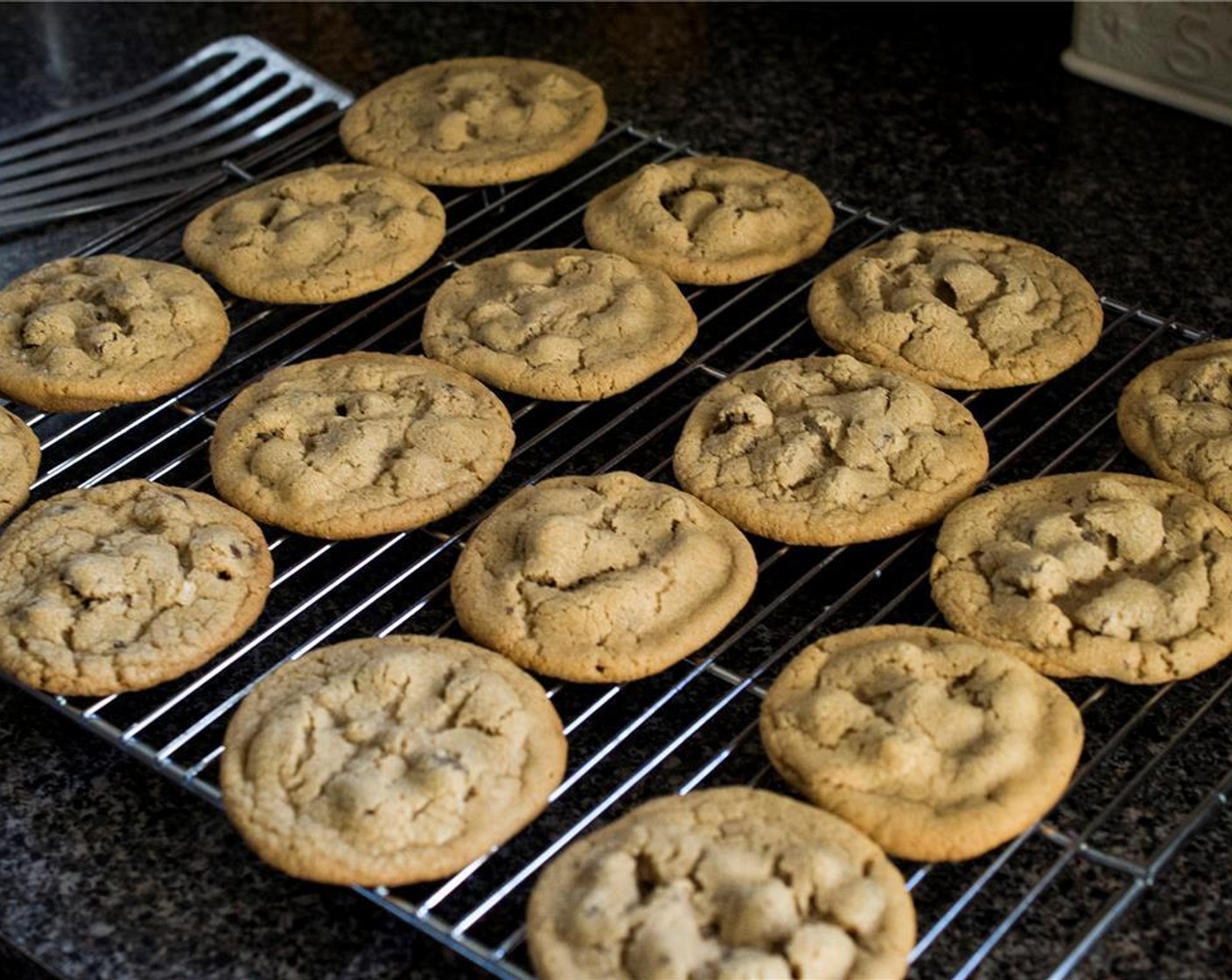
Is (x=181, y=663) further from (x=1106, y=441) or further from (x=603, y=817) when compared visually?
(x=1106, y=441)

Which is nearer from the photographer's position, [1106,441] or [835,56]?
[1106,441]

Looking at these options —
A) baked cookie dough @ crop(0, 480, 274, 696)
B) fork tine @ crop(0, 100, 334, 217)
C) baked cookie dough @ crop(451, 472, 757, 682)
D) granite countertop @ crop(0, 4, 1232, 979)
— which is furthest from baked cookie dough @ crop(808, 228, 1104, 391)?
fork tine @ crop(0, 100, 334, 217)

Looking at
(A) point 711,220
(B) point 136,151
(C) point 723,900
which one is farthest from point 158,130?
(C) point 723,900

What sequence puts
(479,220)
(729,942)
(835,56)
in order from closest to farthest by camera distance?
(729,942) → (479,220) → (835,56)

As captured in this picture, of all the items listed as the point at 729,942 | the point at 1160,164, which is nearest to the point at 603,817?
the point at 729,942

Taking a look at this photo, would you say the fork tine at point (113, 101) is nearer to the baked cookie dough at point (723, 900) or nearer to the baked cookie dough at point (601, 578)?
the baked cookie dough at point (601, 578)

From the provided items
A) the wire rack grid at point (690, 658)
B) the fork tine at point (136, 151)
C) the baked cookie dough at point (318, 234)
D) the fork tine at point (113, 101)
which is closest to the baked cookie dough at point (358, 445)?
the wire rack grid at point (690, 658)
